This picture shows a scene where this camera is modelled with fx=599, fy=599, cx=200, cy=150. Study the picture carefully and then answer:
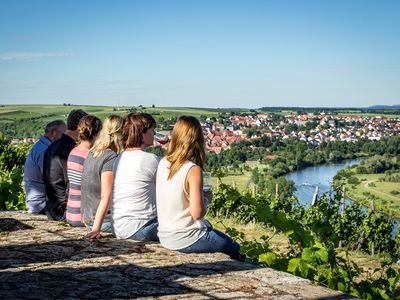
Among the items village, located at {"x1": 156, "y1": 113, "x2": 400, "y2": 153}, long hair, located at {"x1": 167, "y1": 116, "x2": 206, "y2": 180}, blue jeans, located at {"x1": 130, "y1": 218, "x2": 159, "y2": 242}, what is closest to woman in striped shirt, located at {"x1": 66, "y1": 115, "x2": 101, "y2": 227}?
blue jeans, located at {"x1": 130, "y1": 218, "x2": 159, "y2": 242}

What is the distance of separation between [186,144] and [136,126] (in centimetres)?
69

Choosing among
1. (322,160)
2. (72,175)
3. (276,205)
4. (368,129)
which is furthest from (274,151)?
(72,175)

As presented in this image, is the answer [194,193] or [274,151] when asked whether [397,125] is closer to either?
[274,151]

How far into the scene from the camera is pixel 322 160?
82250 millimetres

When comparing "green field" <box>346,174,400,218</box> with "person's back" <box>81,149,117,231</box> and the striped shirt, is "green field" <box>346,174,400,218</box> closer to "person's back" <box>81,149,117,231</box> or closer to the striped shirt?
the striped shirt

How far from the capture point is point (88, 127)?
5.16 metres

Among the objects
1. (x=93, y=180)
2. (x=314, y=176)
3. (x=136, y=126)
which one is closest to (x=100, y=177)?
(x=93, y=180)

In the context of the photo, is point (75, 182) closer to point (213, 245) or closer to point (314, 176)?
point (213, 245)

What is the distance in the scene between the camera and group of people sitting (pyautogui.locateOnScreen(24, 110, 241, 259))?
13.4ft

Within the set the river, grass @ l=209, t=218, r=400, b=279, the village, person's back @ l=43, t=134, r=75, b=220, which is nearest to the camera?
person's back @ l=43, t=134, r=75, b=220

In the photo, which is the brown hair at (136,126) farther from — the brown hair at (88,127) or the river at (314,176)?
the river at (314,176)

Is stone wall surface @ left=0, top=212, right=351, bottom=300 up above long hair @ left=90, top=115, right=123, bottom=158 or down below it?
below

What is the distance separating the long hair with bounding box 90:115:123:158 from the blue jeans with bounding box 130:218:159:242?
0.69 meters

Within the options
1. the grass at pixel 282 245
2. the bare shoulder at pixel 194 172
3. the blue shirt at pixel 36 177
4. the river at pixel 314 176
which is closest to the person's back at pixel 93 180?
the bare shoulder at pixel 194 172
